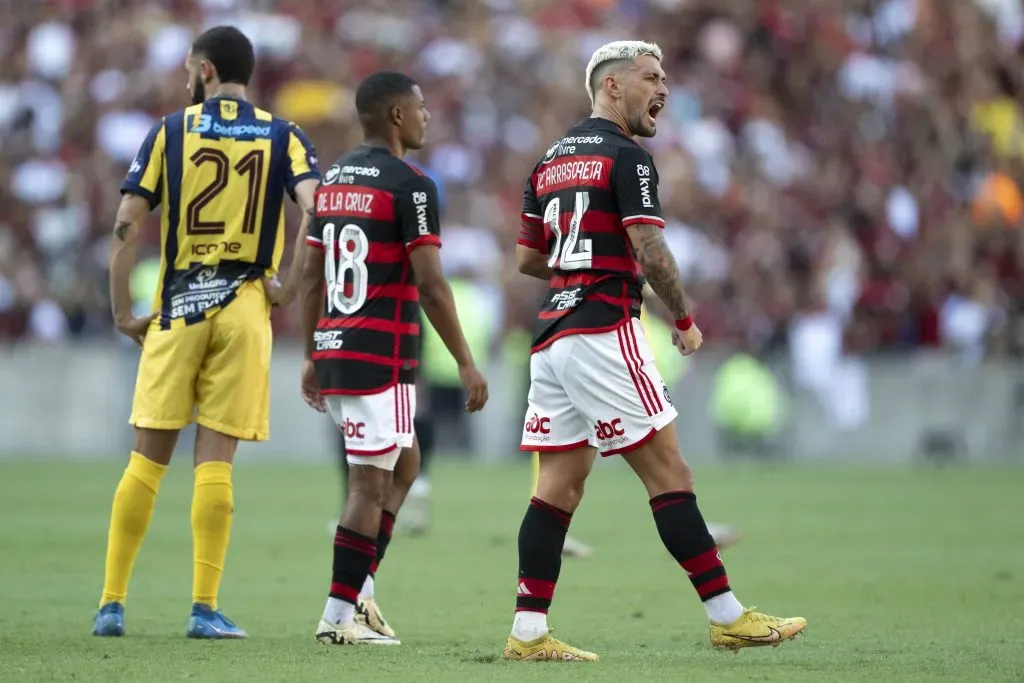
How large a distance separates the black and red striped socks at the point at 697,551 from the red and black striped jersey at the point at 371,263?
138cm

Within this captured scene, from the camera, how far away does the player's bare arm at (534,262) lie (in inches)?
279

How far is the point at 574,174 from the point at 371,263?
3.40 ft

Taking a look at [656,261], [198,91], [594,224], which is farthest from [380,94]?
[656,261]

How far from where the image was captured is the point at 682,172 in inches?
939

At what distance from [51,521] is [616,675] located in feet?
27.3

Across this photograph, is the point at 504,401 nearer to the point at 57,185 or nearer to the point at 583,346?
the point at 57,185

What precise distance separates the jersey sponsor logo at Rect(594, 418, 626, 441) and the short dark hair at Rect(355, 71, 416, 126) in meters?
1.77

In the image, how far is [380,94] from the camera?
7355 mm

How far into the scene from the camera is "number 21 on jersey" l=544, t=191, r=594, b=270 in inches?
264

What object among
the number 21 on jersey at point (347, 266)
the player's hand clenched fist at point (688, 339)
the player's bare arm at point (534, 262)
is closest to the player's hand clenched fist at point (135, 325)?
the number 21 on jersey at point (347, 266)

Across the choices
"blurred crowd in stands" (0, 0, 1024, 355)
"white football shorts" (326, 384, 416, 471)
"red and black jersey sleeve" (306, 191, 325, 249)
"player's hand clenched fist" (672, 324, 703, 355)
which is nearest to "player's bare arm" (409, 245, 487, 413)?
"white football shorts" (326, 384, 416, 471)

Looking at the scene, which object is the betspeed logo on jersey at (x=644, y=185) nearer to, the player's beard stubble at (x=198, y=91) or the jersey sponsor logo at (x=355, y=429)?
the jersey sponsor logo at (x=355, y=429)

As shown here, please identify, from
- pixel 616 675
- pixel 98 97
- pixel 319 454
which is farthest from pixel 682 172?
pixel 616 675

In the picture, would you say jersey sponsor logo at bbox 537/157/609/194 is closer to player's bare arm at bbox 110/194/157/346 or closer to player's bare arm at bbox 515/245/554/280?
player's bare arm at bbox 515/245/554/280
